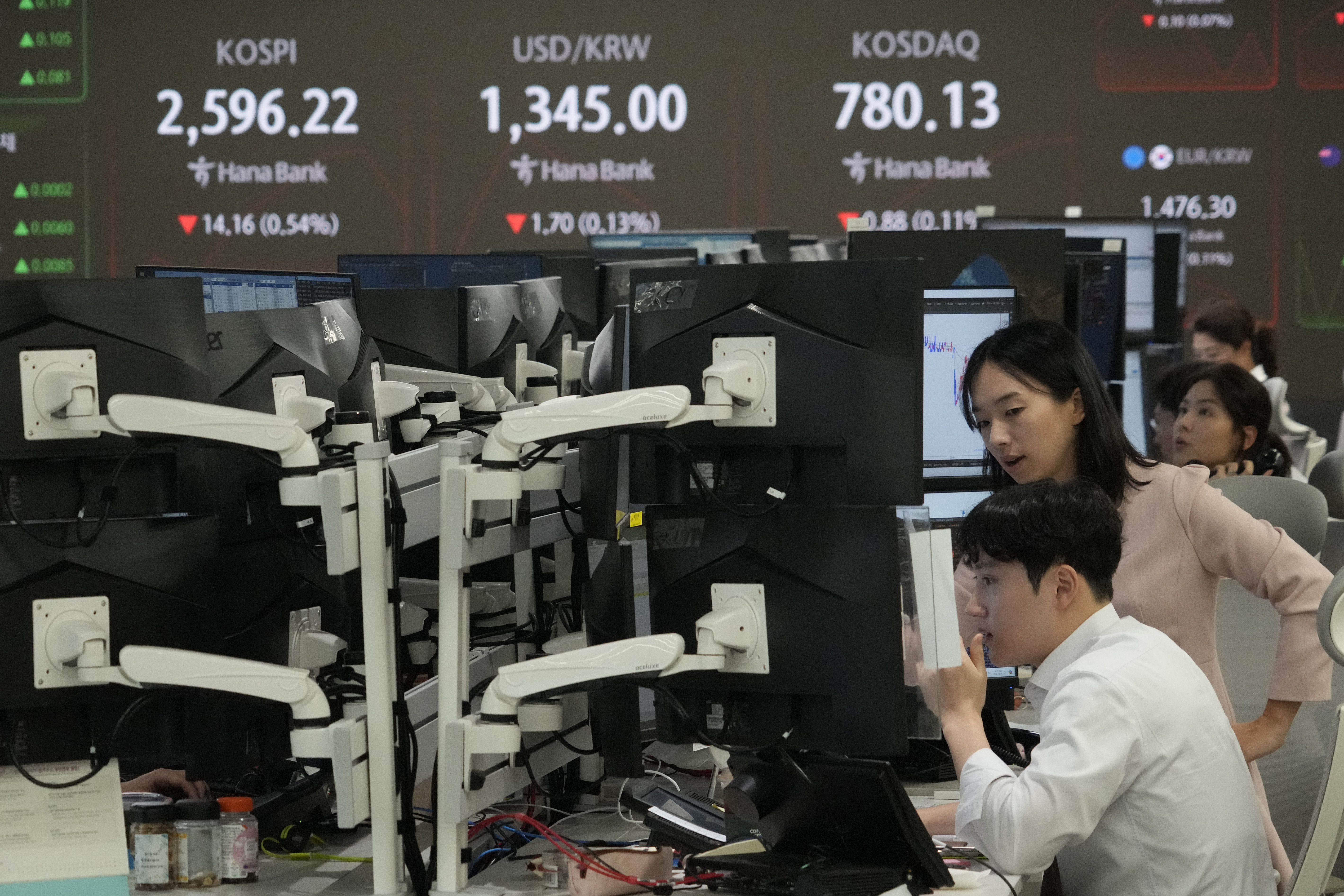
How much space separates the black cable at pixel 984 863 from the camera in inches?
73.8

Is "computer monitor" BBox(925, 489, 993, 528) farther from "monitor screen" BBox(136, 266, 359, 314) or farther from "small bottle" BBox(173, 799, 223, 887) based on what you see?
"small bottle" BBox(173, 799, 223, 887)

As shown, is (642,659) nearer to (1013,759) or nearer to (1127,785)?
(1127,785)

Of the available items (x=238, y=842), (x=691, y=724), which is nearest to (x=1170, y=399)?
(x=691, y=724)

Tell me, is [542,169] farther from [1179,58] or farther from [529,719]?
[529,719]

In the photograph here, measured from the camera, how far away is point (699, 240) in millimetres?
6125

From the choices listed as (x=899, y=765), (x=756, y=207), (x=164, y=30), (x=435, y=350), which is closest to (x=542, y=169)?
(x=756, y=207)

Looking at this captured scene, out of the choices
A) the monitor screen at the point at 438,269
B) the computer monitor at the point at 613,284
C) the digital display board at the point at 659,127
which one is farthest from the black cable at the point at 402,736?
the digital display board at the point at 659,127

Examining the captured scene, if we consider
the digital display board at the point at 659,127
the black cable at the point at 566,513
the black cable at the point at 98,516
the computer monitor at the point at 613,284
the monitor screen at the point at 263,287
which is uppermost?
the digital display board at the point at 659,127

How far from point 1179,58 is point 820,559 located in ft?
23.9

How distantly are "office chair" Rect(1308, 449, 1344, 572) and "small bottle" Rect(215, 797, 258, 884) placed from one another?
277 centimetres

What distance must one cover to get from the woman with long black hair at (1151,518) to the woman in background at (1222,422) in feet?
6.58

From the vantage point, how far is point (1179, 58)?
820 cm

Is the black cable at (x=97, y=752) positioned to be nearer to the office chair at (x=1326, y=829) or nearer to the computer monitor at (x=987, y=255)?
the office chair at (x=1326, y=829)

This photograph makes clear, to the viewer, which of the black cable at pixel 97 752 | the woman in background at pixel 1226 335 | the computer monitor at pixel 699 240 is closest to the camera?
the black cable at pixel 97 752
